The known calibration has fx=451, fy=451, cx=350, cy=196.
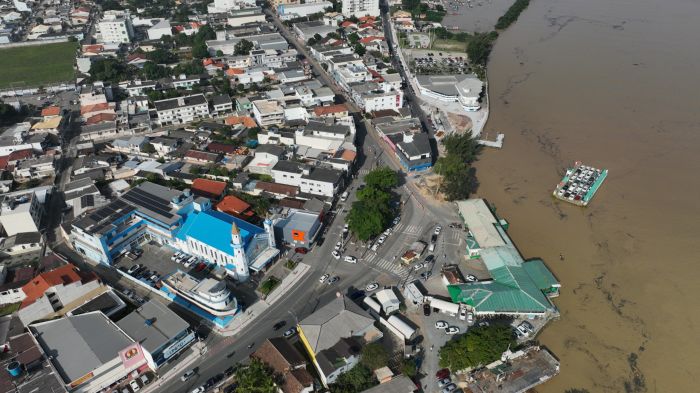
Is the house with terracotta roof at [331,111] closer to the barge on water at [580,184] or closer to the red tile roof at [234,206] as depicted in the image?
the red tile roof at [234,206]

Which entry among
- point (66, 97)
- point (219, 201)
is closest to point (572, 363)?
point (219, 201)

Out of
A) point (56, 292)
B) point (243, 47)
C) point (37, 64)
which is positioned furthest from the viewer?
point (37, 64)

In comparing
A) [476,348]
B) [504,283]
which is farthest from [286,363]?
[504,283]

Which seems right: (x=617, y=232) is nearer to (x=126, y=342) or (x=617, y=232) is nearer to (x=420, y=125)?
(x=420, y=125)

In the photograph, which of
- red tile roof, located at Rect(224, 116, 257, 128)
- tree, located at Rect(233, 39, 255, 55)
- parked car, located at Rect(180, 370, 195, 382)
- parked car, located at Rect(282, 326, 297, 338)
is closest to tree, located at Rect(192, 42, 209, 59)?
tree, located at Rect(233, 39, 255, 55)

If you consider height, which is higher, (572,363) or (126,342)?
(126,342)

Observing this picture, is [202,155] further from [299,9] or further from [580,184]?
[299,9]

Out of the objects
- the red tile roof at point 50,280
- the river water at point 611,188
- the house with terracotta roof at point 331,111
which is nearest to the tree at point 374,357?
the river water at point 611,188
